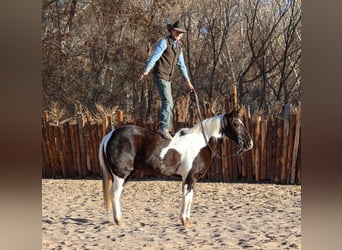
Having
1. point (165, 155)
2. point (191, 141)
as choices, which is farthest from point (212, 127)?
point (165, 155)

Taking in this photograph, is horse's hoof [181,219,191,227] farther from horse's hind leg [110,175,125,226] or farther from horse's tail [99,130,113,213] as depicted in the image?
horse's tail [99,130,113,213]

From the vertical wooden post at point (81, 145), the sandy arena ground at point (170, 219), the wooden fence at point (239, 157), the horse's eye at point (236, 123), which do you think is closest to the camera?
the sandy arena ground at point (170, 219)

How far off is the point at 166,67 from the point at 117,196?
1.09 meters

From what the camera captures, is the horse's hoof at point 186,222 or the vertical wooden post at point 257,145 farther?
the vertical wooden post at point 257,145

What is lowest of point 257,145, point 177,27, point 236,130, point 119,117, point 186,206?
point 186,206

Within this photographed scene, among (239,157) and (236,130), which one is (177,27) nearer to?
(236,130)

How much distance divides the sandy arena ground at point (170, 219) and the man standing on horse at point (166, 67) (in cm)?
55

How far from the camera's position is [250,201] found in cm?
400

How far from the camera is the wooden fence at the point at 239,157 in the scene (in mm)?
4246

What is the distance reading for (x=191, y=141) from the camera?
12.0 ft

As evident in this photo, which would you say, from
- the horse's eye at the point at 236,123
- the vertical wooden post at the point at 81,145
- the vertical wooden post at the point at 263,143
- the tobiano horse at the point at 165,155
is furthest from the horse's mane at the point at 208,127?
the vertical wooden post at the point at 81,145

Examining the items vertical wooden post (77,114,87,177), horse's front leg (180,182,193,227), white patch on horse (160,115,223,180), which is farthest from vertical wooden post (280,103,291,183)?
vertical wooden post (77,114,87,177)

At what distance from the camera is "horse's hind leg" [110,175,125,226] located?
12.1 ft

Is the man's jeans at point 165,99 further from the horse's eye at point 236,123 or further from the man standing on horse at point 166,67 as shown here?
the horse's eye at point 236,123
